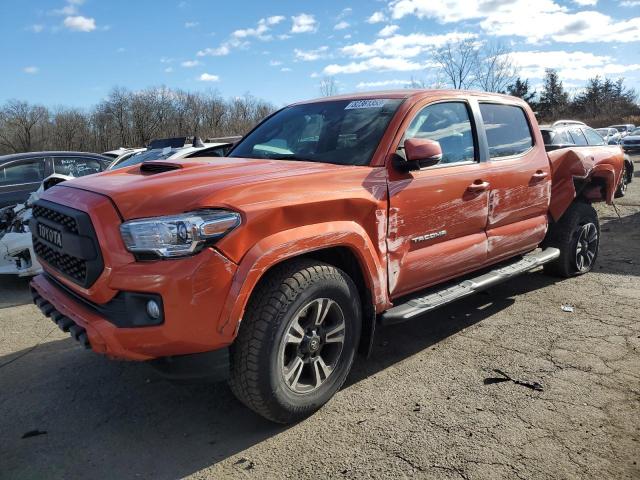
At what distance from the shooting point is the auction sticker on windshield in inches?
148

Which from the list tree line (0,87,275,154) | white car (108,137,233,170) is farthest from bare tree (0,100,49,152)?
white car (108,137,233,170)

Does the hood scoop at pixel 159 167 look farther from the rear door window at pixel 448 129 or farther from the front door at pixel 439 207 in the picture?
the rear door window at pixel 448 129

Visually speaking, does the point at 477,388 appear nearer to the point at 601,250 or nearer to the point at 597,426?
the point at 597,426

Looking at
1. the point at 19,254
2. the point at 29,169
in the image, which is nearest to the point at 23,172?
the point at 29,169

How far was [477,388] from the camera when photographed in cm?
338

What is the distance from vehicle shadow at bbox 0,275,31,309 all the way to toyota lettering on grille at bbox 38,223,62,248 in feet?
9.74

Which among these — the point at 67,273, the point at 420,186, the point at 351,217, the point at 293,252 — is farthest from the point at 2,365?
the point at 420,186

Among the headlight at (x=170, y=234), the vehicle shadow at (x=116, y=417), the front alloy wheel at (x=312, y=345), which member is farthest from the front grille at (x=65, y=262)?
the front alloy wheel at (x=312, y=345)

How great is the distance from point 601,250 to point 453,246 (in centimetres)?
470

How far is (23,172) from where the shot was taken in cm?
860

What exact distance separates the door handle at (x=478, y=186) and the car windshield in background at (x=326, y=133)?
89cm

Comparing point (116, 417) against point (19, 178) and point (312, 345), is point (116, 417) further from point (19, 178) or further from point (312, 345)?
point (19, 178)

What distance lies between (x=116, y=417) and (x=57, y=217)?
4.21 feet

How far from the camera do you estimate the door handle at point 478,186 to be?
3.93 m
